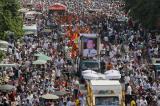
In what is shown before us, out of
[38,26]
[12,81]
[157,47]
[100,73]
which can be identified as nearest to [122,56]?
[157,47]

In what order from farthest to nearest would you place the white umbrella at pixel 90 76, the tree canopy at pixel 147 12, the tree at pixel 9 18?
1. the tree canopy at pixel 147 12
2. the tree at pixel 9 18
3. the white umbrella at pixel 90 76

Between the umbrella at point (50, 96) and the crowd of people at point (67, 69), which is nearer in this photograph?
the umbrella at point (50, 96)

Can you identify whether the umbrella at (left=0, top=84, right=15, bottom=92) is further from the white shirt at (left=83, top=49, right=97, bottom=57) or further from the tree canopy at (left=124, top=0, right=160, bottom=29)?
the tree canopy at (left=124, top=0, right=160, bottom=29)

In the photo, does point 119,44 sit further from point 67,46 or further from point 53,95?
point 53,95

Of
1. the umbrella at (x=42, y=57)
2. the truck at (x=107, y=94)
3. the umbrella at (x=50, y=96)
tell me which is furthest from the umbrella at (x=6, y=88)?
the umbrella at (x=42, y=57)

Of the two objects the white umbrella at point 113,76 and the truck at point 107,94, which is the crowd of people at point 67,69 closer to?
the white umbrella at point 113,76

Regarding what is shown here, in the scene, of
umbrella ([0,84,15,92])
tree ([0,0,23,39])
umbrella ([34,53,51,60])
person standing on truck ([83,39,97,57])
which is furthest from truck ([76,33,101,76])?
umbrella ([0,84,15,92])
